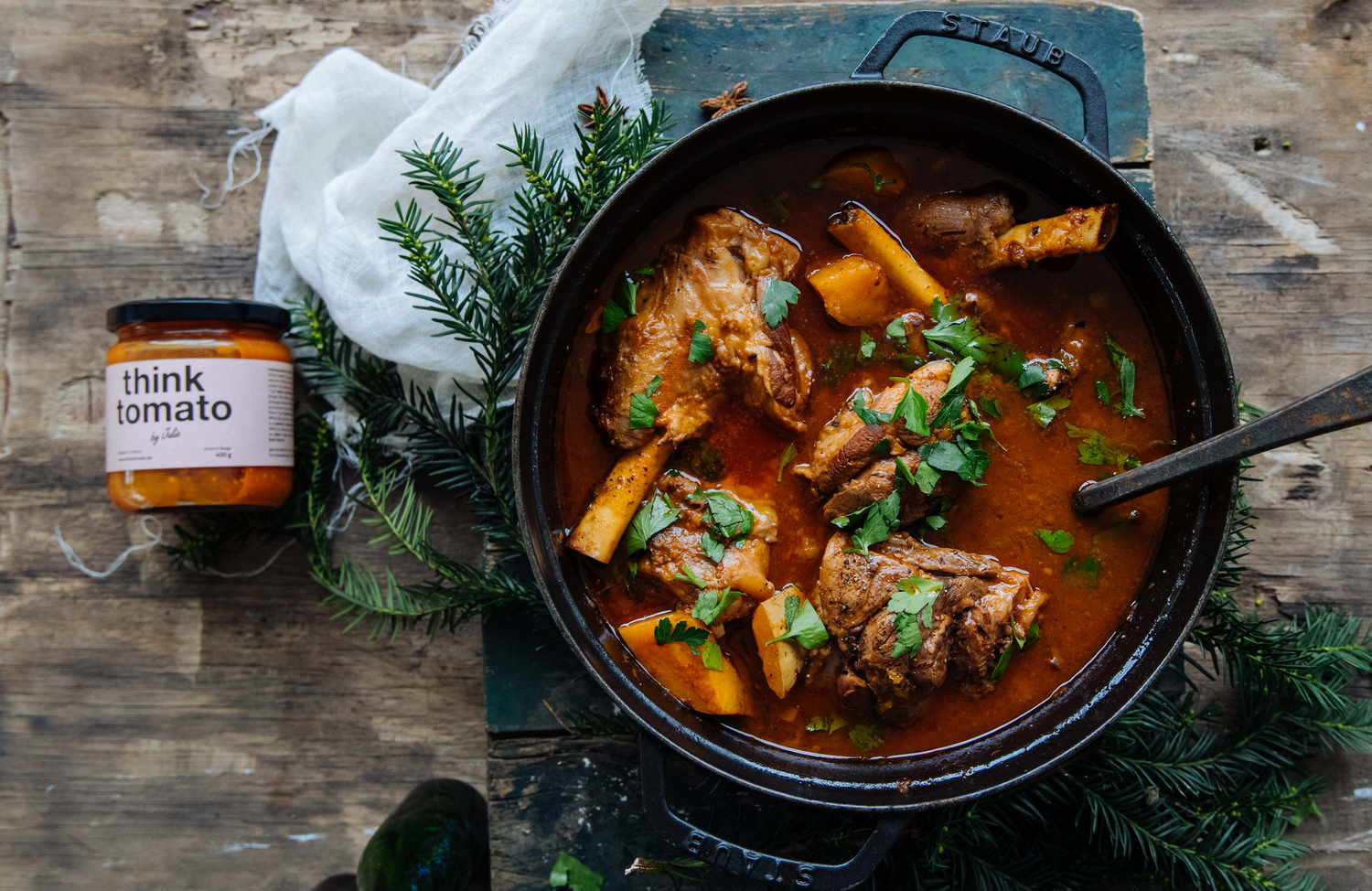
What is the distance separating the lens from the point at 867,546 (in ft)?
Answer: 6.04

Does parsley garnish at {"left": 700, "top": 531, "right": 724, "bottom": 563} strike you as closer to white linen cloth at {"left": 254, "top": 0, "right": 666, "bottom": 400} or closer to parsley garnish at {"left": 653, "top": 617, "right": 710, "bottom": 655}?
parsley garnish at {"left": 653, "top": 617, "right": 710, "bottom": 655}

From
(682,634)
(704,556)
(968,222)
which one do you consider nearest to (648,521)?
(704,556)

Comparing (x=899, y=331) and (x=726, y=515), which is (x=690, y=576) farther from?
(x=899, y=331)

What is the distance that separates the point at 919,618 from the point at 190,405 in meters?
1.70

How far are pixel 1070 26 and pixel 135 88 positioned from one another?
2.50 metres

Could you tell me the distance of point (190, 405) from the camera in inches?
76.9

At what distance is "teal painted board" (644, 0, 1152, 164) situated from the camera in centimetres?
215

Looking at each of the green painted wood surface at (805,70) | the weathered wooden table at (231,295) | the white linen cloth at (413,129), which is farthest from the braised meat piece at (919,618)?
the white linen cloth at (413,129)

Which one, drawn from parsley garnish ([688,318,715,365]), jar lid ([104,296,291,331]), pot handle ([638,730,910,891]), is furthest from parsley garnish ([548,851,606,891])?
jar lid ([104,296,291,331])

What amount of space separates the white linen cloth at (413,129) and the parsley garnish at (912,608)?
3.79ft

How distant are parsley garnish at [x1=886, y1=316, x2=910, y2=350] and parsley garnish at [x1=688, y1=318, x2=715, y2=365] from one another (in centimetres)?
41

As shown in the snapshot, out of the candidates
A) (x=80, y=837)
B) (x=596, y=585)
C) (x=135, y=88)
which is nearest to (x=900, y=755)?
(x=596, y=585)

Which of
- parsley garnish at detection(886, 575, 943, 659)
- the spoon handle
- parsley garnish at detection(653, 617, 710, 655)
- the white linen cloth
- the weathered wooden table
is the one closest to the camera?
the spoon handle

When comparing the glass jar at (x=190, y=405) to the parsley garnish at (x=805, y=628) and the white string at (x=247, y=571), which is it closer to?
the white string at (x=247, y=571)
